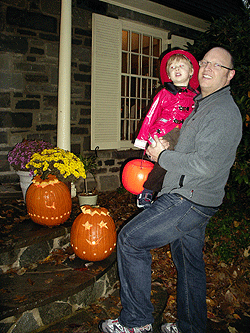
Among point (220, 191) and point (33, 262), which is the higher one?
point (220, 191)

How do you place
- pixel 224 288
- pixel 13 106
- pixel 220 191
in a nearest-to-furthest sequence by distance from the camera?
pixel 220 191 < pixel 224 288 < pixel 13 106

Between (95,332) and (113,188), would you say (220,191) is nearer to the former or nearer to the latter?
(95,332)

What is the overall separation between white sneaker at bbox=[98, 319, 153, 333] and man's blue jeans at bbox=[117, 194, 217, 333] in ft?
0.18

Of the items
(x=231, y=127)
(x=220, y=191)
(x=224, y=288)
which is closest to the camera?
(x=231, y=127)

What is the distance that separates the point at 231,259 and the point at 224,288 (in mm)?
426

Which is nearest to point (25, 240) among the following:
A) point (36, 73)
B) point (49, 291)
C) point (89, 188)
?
point (49, 291)

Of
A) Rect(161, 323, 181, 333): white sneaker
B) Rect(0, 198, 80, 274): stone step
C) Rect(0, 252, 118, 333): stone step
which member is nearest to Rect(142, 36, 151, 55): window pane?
Rect(0, 198, 80, 274): stone step

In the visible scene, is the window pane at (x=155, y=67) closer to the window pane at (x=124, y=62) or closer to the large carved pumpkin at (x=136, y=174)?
the window pane at (x=124, y=62)

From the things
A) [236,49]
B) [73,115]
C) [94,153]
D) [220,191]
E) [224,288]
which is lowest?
[224,288]

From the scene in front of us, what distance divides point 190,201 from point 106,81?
453 centimetres

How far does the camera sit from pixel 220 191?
2.12 meters

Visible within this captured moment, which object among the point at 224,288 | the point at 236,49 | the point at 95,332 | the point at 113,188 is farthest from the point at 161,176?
the point at 113,188

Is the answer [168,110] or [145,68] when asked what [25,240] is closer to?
[168,110]

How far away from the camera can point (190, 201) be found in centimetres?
205
